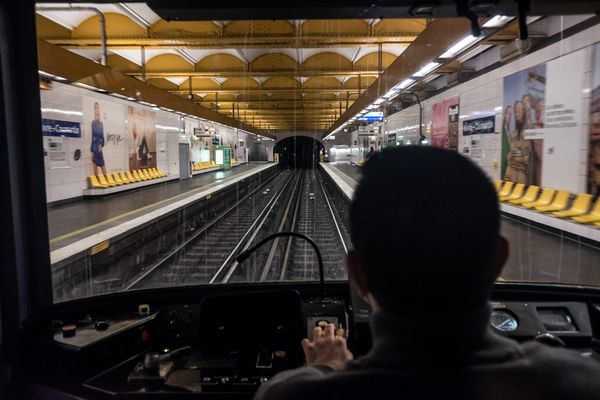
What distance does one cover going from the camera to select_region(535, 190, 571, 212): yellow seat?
8.79 meters

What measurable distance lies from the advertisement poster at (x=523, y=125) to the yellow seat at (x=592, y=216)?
81.1 inches

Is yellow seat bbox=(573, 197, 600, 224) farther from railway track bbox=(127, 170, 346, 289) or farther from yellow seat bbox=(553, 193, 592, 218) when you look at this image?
railway track bbox=(127, 170, 346, 289)

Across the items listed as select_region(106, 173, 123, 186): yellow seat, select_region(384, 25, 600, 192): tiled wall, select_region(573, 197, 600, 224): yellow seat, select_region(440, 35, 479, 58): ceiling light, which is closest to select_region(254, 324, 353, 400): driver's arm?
select_region(384, 25, 600, 192): tiled wall

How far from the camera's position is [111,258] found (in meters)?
8.41

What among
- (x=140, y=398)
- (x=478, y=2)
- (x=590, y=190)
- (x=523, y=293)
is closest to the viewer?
(x=140, y=398)

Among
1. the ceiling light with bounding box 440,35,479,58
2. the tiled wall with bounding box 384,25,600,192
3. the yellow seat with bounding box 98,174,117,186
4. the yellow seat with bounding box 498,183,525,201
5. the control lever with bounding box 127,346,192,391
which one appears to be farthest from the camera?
the yellow seat with bounding box 98,174,117,186

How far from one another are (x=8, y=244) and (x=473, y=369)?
2.33 meters

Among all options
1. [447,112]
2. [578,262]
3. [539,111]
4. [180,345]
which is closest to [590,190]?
[578,262]

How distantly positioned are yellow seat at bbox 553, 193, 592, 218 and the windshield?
1.0 inches

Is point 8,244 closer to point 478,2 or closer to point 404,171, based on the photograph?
point 404,171

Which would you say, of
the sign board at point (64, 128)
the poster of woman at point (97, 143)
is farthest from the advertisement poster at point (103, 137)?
the sign board at point (64, 128)

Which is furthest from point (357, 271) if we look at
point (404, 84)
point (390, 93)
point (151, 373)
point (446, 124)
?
point (446, 124)

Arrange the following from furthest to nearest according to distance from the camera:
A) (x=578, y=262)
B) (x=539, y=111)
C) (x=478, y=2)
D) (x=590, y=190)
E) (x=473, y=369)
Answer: (x=539, y=111), (x=590, y=190), (x=578, y=262), (x=478, y=2), (x=473, y=369)

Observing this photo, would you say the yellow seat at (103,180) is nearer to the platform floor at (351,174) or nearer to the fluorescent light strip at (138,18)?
the fluorescent light strip at (138,18)
